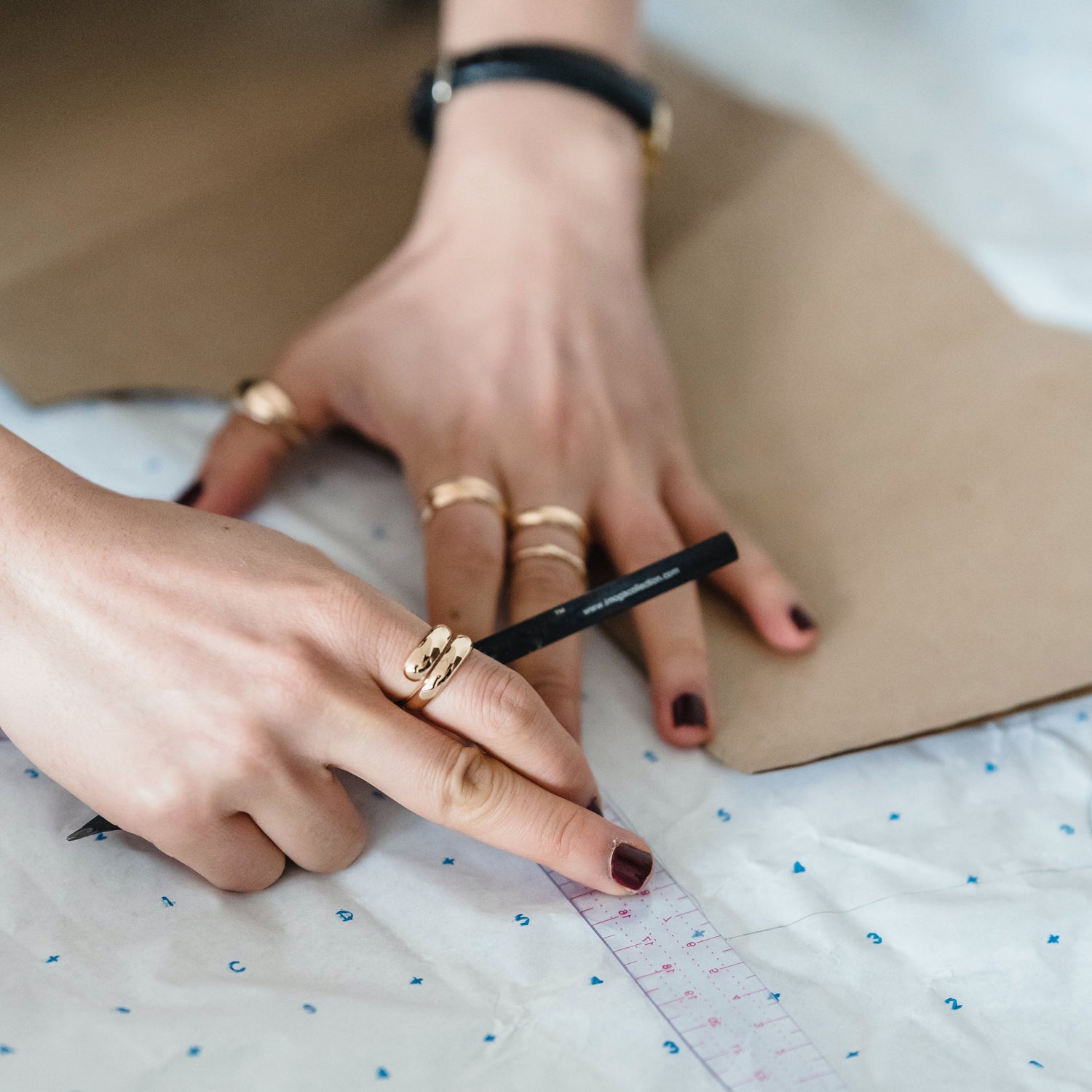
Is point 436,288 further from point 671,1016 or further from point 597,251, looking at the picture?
point 671,1016

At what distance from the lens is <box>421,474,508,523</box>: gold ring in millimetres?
797

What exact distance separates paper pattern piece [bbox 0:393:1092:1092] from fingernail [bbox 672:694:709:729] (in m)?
0.03

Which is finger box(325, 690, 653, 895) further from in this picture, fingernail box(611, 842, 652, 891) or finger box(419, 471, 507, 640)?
finger box(419, 471, 507, 640)

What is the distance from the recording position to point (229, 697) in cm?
55

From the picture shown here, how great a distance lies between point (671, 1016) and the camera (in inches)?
22.3

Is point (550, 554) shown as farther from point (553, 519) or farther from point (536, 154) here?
point (536, 154)

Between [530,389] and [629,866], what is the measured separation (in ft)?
1.40

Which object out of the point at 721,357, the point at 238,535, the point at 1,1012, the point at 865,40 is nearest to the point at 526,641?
the point at 238,535

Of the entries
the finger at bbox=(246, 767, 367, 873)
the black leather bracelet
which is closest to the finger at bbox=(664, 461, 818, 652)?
the finger at bbox=(246, 767, 367, 873)

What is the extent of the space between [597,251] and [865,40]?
640 mm

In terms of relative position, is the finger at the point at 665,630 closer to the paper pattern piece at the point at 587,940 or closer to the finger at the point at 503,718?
the paper pattern piece at the point at 587,940

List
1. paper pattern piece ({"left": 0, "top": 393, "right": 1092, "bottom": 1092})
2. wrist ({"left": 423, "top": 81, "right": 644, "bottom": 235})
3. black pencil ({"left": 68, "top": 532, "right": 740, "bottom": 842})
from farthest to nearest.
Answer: wrist ({"left": 423, "top": 81, "right": 644, "bottom": 235}) → black pencil ({"left": 68, "top": 532, "right": 740, "bottom": 842}) → paper pattern piece ({"left": 0, "top": 393, "right": 1092, "bottom": 1092})

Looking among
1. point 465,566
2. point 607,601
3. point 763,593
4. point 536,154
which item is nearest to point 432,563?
point 465,566

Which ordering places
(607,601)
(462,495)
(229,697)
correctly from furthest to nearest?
(462,495)
(607,601)
(229,697)
